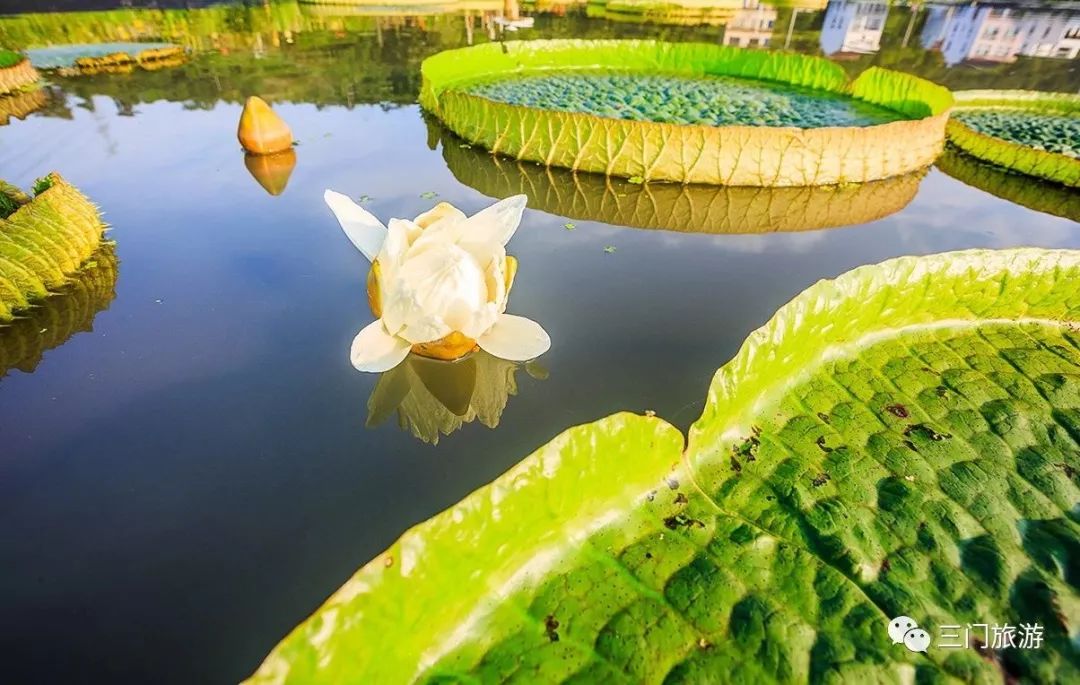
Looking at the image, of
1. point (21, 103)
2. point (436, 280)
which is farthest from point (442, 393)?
point (21, 103)

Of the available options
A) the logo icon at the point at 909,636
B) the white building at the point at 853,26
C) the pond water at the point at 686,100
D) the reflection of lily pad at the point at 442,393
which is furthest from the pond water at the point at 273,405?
the white building at the point at 853,26

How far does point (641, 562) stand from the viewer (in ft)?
3.87

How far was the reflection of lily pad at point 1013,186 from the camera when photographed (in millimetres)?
4645

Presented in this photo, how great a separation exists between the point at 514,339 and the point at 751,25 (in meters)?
18.2

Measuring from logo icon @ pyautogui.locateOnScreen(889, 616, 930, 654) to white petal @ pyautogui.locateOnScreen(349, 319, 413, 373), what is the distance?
1488 millimetres

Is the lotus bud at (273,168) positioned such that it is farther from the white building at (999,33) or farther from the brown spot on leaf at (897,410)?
the white building at (999,33)

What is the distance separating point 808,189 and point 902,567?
4.12 metres

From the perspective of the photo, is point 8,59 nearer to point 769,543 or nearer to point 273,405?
point 273,405

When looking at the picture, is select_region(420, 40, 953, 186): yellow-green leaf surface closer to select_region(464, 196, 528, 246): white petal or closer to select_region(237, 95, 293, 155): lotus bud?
select_region(237, 95, 293, 155): lotus bud

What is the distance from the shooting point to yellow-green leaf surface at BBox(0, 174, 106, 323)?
2.43m

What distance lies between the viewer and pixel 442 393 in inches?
80.0

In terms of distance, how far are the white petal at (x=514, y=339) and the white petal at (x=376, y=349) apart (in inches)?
11.4

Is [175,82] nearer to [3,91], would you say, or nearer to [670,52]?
[3,91]

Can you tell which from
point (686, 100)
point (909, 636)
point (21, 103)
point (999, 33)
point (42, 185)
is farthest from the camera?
point (999, 33)
